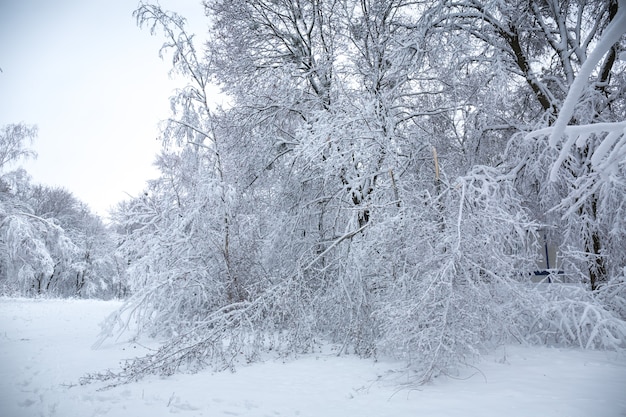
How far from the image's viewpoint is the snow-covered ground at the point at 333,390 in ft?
12.0

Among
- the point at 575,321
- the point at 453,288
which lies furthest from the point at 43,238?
the point at 575,321

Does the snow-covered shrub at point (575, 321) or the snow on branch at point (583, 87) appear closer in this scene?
the snow on branch at point (583, 87)

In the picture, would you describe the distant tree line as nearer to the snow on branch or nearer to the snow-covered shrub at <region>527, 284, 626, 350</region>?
the snow-covered shrub at <region>527, 284, 626, 350</region>

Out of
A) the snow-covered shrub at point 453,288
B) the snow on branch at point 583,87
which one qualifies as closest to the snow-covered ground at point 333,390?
the snow-covered shrub at point 453,288

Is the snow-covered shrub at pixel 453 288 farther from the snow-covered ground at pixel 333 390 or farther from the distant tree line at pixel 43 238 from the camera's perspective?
the distant tree line at pixel 43 238

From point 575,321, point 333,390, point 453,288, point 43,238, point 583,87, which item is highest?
point 583,87

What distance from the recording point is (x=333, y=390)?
4.48 m

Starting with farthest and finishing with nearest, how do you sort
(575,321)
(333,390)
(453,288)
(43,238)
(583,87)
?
(43,238), (575,321), (453,288), (333,390), (583,87)

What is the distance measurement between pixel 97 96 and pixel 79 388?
601cm

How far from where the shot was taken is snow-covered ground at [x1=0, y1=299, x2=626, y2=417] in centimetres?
367

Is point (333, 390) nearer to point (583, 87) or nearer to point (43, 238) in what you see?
point (583, 87)

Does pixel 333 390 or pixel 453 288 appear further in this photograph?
pixel 453 288

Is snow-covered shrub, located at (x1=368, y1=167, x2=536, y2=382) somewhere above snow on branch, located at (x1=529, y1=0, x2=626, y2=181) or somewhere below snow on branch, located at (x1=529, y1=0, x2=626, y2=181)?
below

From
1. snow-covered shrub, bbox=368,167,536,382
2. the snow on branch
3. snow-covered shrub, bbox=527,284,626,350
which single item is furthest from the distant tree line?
the snow on branch
